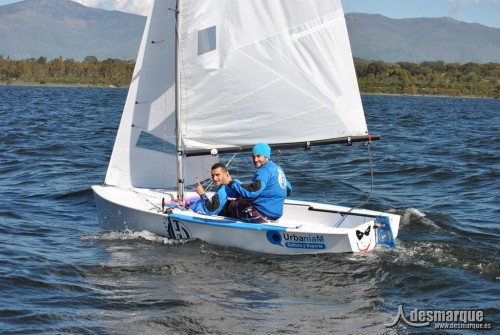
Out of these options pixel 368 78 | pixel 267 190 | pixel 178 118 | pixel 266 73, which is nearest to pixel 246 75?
pixel 266 73

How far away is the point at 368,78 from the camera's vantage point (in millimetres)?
116375

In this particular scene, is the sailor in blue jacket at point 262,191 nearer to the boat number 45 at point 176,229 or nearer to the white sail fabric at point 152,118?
the boat number 45 at point 176,229

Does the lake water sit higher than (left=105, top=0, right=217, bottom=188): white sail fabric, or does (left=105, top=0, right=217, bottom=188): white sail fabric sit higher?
(left=105, top=0, right=217, bottom=188): white sail fabric

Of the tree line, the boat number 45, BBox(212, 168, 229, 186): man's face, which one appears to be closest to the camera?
BBox(212, 168, 229, 186): man's face

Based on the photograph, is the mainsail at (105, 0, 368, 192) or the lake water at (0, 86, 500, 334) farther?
the mainsail at (105, 0, 368, 192)

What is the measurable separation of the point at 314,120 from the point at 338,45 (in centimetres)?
108

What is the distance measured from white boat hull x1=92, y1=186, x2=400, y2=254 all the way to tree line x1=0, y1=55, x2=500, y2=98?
328 feet

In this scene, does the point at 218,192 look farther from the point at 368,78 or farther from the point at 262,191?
the point at 368,78

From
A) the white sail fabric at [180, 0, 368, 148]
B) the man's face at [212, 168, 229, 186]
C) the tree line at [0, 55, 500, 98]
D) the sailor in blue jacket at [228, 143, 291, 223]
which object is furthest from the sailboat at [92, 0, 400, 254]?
the tree line at [0, 55, 500, 98]

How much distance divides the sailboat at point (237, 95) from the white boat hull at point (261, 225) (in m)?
0.02

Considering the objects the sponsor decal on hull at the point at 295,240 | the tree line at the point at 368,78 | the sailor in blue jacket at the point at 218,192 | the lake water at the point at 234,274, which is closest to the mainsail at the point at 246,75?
the sailor in blue jacket at the point at 218,192

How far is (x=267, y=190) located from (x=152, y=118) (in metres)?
2.15

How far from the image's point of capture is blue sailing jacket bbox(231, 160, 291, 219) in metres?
9.93

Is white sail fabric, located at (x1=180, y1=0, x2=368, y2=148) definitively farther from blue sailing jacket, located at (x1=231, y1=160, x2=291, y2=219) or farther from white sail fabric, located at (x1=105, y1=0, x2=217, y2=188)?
blue sailing jacket, located at (x1=231, y1=160, x2=291, y2=219)
